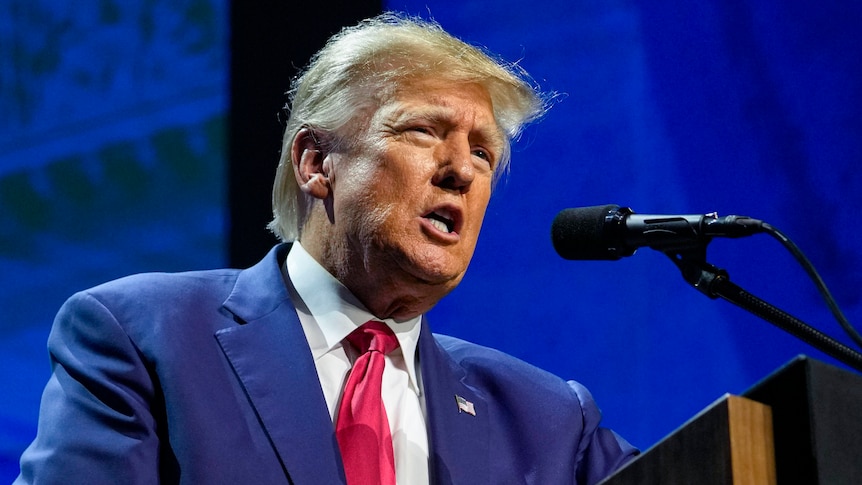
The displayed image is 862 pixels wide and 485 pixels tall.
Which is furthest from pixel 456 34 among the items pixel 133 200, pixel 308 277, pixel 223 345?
pixel 223 345

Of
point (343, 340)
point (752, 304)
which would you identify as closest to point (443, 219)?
point (343, 340)

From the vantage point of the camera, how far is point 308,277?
2.03 metres

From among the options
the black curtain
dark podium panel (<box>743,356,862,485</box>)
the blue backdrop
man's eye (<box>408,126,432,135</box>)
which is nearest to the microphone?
dark podium panel (<box>743,356,862,485</box>)

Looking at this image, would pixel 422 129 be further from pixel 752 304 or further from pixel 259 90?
pixel 259 90

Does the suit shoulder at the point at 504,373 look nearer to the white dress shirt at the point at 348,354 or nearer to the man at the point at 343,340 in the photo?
the man at the point at 343,340

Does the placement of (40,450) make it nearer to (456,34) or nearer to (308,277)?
(308,277)

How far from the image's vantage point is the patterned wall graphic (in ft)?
8.29

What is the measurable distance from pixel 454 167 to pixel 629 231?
51 cm

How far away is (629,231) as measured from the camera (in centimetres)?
154

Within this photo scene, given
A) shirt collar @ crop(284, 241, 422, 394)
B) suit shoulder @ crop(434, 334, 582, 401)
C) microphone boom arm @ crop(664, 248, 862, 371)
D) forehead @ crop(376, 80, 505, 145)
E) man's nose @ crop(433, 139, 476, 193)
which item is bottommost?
suit shoulder @ crop(434, 334, 582, 401)

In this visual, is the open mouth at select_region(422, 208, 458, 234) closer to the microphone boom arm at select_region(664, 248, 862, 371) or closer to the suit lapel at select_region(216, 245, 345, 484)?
the suit lapel at select_region(216, 245, 345, 484)

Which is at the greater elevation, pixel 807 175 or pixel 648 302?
pixel 807 175

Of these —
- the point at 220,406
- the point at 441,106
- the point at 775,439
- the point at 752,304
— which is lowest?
the point at 220,406

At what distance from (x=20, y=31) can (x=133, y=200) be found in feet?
1.65
